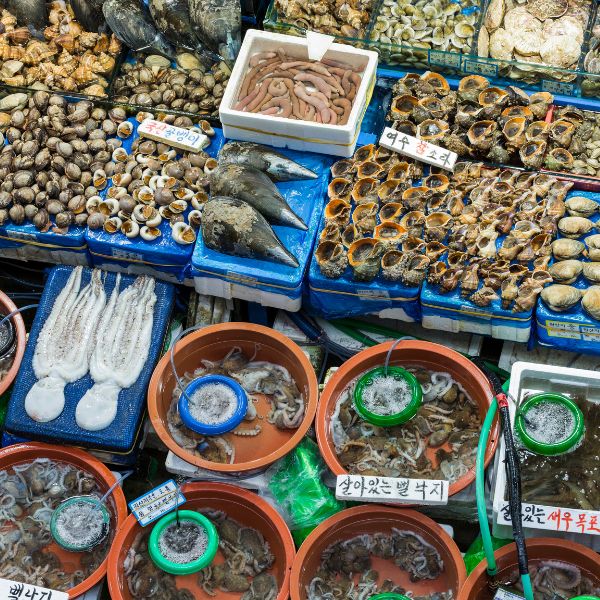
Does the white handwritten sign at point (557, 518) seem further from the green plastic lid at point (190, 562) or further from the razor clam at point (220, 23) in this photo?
the razor clam at point (220, 23)

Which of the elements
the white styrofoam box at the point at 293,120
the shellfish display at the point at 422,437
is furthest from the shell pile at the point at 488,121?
the shellfish display at the point at 422,437

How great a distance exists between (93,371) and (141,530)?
0.65 meters

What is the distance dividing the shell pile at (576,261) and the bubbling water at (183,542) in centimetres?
154

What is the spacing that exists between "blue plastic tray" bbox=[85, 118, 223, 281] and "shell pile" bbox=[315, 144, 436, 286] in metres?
0.59

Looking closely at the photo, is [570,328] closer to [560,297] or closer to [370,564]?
[560,297]

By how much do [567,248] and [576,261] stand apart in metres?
0.06

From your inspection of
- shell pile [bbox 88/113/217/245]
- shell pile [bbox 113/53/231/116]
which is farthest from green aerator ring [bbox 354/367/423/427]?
shell pile [bbox 113/53/231/116]

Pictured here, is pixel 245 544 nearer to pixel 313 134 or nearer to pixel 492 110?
pixel 313 134

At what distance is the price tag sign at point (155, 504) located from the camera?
136 inches

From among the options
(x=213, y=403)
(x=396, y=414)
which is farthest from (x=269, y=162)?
(x=396, y=414)

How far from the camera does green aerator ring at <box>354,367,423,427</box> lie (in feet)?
11.3

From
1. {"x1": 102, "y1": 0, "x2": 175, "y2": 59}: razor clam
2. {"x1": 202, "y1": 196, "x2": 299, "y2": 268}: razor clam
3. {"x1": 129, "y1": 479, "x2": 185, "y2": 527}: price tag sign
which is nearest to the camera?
{"x1": 129, "y1": 479, "x2": 185, "y2": 527}: price tag sign

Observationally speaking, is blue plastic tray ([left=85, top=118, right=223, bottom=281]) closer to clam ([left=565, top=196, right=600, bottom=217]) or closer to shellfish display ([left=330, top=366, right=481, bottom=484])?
shellfish display ([left=330, top=366, right=481, bottom=484])

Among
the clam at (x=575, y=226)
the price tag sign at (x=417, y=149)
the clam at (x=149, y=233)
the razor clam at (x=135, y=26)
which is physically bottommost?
the clam at (x=149, y=233)
